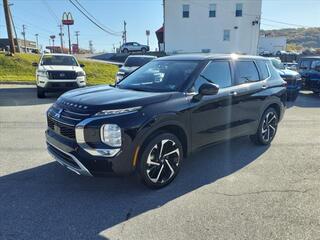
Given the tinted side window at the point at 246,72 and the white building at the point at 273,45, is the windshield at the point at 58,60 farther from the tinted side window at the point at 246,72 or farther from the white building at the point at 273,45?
the white building at the point at 273,45

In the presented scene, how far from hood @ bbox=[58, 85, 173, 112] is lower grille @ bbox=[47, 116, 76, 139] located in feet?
1.08

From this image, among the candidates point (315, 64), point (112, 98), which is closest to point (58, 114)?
point (112, 98)

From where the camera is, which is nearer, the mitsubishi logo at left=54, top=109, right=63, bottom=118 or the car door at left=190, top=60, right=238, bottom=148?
the mitsubishi logo at left=54, top=109, right=63, bottom=118

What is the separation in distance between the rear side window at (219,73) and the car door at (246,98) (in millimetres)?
217

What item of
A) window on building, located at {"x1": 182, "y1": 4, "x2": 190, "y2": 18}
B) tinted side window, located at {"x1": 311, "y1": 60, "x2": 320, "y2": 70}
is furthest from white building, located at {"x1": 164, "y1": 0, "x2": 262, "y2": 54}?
tinted side window, located at {"x1": 311, "y1": 60, "x2": 320, "y2": 70}

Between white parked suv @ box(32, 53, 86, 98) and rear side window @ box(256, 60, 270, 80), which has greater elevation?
rear side window @ box(256, 60, 270, 80)

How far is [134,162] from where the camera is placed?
12.7ft

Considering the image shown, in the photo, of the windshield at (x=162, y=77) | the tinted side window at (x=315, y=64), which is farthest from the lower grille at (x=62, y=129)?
the tinted side window at (x=315, y=64)

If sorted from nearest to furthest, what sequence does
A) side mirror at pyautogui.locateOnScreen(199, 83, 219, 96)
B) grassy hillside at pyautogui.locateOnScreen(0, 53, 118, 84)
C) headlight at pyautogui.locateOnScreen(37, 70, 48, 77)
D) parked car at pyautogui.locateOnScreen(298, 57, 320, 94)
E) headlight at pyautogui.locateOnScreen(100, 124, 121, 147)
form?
headlight at pyautogui.locateOnScreen(100, 124, 121, 147) < side mirror at pyautogui.locateOnScreen(199, 83, 219, 96) < headlight at pyautogui.locateOnScreen(37, 70, 48, 77) < parked car at pyautogui.locateOnScreen(298, 57, 320, 94) < grassy hillside at pyautogui.locateOnScreen(0, 53, 118, 84)

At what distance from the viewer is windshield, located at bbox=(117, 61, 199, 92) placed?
4.63 m

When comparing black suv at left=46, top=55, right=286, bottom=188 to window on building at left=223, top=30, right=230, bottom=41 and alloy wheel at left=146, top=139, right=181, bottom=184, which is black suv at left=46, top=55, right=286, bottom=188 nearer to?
alloy wheel at left=146, top=139, right=181, bottom=184

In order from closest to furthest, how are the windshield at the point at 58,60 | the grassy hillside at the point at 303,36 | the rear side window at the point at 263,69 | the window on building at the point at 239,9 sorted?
the rear side window at the point at 263,69 → the windshield at the point at 58,60 → the window on building at the point at 239,9 → the grassy hillside at the point at 303,36

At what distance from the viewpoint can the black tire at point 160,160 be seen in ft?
13.0

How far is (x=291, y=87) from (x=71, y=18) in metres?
28.5
